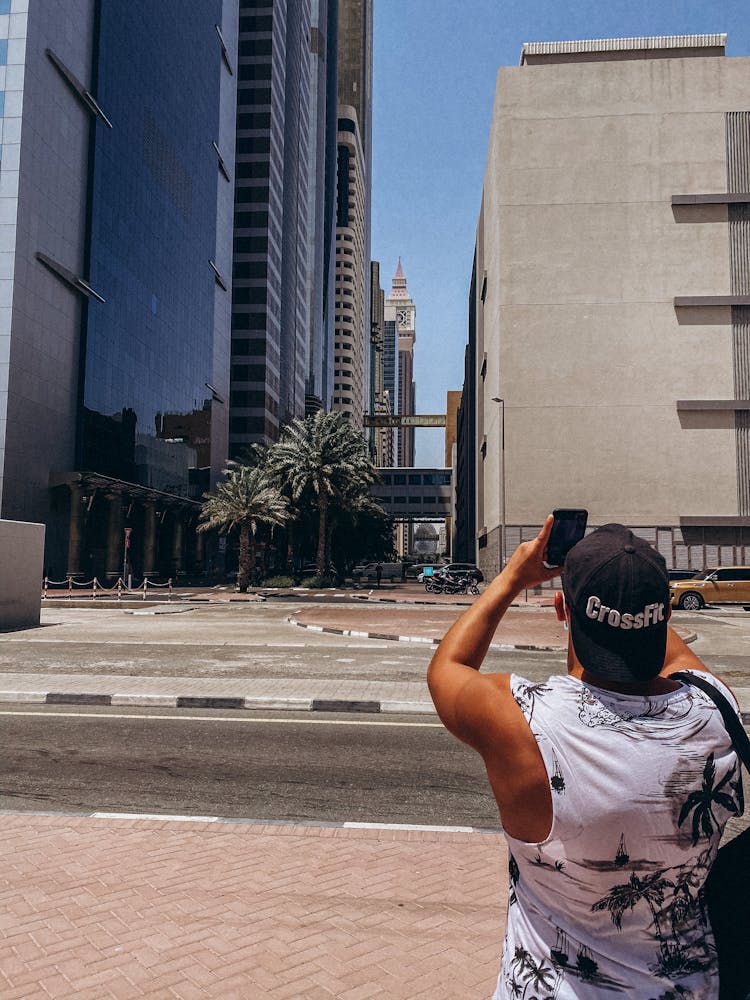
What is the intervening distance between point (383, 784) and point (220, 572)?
239 ft

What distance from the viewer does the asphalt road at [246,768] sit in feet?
20.0

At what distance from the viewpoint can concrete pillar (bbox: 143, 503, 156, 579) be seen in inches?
2367

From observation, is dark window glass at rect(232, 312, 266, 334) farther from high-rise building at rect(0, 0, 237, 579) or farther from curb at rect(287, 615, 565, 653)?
curb at rect(287, 615, 565, 653)

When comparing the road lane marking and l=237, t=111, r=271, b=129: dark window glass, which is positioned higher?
l=237, t=111, r=271, b=129: dark window glass

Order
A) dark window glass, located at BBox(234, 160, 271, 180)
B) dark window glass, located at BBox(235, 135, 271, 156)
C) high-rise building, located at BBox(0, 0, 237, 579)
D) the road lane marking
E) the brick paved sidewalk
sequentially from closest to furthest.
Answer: the brick paved sidewalk < the road lane marking < high-rise building, located at BBox(0, 0, 237, 579) < dark window glass, located at BBox(234, 160, 271, 180) < dark window glass, located at BBox(235, 135, 271, 156)

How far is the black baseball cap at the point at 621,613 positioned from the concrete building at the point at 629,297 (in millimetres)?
43664

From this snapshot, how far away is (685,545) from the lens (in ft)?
144

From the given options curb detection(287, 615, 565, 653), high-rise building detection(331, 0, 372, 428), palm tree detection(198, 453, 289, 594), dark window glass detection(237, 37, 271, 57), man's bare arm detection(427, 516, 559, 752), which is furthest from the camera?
high-rise building detection(331, 0, 372, 428)

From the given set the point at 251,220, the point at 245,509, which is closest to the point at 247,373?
the point at 251,220

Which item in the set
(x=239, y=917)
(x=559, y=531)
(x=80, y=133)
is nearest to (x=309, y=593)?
(x=80, y=133)

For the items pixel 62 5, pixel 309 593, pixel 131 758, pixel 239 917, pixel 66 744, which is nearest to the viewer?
pixel 239 917

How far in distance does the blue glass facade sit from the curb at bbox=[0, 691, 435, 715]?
40.9 m

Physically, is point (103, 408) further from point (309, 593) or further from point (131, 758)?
point (131, 758)

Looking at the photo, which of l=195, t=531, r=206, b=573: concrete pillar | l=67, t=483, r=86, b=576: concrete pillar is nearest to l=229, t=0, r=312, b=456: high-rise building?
l=195, t=531, r=206, b=573: concrete pillar
